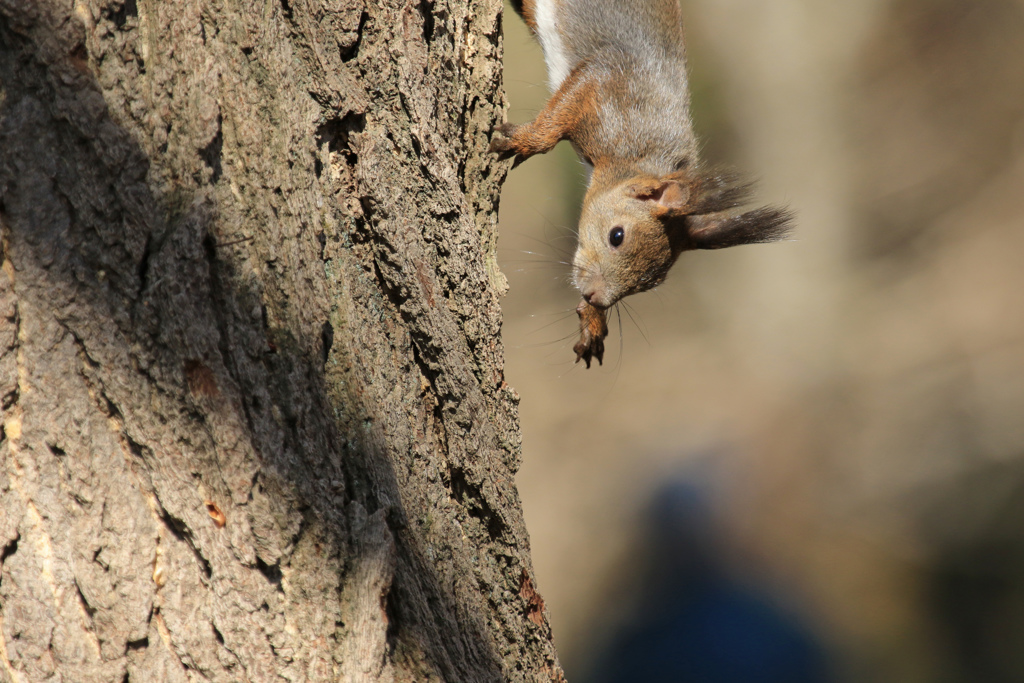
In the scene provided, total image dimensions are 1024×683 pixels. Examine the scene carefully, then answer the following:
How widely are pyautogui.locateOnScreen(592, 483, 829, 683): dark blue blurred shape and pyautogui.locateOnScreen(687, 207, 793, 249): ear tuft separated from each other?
115 inches

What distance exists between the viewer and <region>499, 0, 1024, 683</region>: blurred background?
15.0 feet

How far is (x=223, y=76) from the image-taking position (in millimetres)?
987

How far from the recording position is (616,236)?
271 centimetres

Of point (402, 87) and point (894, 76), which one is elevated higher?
point (894, 76)

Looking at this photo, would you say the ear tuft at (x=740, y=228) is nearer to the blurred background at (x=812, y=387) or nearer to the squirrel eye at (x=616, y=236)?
the squirrel eye at (x=616, y=236)

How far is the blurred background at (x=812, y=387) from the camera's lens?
4582 millimetres

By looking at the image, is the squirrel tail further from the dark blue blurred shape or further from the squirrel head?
the dark blue blurred shape

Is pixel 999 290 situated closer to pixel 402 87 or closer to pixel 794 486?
pixel 794 486

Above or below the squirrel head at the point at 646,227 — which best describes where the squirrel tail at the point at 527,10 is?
above

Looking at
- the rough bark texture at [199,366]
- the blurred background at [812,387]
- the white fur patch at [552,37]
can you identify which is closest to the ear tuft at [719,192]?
the white fur patch at [552,37]

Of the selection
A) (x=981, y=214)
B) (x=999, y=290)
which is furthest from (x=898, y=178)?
(x=999, y=290)

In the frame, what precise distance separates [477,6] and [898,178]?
5.43m

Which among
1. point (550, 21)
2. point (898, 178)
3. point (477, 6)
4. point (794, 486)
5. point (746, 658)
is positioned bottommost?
point (746, 658)

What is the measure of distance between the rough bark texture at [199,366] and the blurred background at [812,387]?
2677mm
